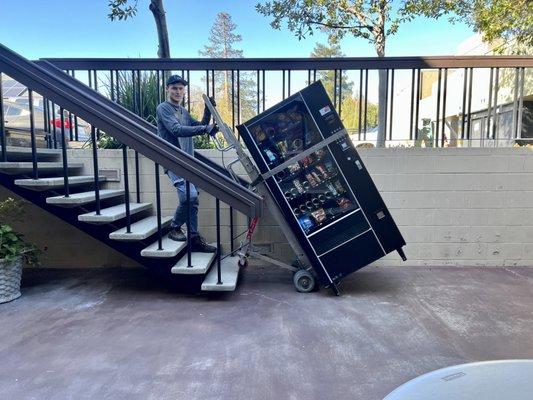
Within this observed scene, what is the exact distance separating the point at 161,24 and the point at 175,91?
199 cm

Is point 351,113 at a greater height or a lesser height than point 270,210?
greater

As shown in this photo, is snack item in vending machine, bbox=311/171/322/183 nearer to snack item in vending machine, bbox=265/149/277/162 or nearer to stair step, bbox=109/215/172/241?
snack item in vending machine, bbox=265/149/277/162

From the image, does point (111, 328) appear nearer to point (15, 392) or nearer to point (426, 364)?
point (15, 392)

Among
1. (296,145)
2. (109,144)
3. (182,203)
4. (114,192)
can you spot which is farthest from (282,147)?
(109,144)

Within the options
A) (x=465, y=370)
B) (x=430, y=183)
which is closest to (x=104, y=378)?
(x=465, y=370)

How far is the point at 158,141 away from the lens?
2939mm

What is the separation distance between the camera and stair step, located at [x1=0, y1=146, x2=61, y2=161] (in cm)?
344

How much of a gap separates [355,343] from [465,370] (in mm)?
1198

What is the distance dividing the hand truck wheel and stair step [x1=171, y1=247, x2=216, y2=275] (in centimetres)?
76

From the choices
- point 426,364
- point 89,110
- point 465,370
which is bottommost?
point 426,364

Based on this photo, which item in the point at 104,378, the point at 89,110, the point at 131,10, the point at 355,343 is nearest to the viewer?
the point at 104,378

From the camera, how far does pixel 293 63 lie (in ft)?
13.4

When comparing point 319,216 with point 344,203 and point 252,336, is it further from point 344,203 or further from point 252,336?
point 252,336

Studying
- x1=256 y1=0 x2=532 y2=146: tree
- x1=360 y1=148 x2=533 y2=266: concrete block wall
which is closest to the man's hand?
x1=360 y1=148 x2=533 y2=266: concrete block wall
